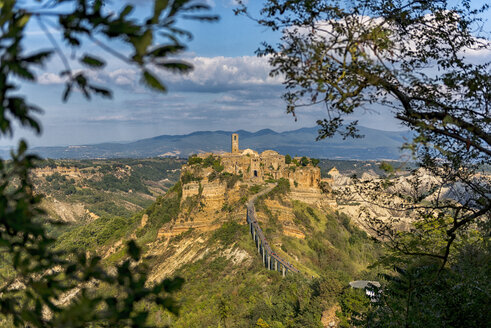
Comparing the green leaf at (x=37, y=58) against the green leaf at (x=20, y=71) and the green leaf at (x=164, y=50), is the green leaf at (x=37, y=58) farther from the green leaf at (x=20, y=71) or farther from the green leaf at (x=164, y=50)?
the green leaf at (x=164, y=50)

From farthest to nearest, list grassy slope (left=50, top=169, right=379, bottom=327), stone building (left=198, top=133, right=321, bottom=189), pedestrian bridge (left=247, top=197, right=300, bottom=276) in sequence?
stone building (left=198, top=133, right=321, bottom=189) → pedestrian bridge (left=247, top=197, right=300, bottom=276) → grassy slope (left=50, top=169, right=379, bottom=327)

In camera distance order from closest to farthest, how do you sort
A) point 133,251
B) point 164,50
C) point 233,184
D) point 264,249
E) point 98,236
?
point 164,50 → point 133,251 → point 264,249 → point 233,184 → point 98,236

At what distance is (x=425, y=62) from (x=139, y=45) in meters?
6.76

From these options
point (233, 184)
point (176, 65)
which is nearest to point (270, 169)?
point (233, 184)

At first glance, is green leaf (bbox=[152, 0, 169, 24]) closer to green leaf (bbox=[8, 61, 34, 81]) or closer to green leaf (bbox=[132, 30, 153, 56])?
green leaf (bbox=[132, 30, 153, 56])

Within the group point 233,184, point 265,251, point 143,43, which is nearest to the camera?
point 143,43

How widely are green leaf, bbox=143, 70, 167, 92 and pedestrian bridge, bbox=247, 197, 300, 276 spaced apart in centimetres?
3045

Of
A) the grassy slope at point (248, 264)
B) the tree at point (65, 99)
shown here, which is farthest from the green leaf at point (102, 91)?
the grassy slope at point (248, 264)

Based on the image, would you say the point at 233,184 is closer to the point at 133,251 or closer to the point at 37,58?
the point at 133,251

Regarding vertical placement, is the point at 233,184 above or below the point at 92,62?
below

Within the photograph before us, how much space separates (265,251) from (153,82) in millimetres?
34758

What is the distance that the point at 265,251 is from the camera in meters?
36.6

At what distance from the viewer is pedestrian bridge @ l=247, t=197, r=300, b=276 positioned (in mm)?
33344

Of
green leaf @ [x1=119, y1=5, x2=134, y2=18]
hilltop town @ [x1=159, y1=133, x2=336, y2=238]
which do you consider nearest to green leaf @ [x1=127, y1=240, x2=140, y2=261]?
green leaf @ [x1=119, y1=5, x2=134, y2=18]
